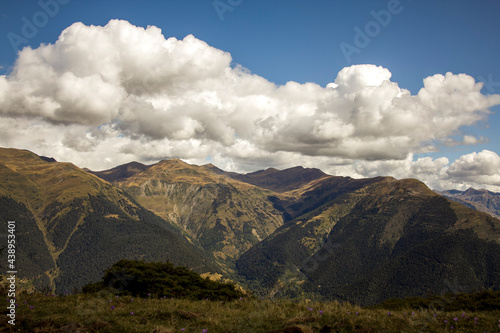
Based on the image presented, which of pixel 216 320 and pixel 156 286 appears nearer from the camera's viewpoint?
pixel 216 320

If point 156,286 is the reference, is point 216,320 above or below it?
above

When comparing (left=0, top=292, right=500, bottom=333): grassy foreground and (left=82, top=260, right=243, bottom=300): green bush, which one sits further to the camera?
(left=82, top=260, right=243, bottom=300): green bush

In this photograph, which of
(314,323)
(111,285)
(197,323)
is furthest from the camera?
(111,285)

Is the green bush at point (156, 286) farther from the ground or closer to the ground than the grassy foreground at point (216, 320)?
closer to the ground

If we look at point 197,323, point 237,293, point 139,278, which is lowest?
point 237,293

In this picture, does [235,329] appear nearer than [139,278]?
Yes

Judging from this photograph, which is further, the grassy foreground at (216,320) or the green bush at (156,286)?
the green bush at (156,286)

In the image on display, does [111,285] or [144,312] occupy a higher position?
[144,312]

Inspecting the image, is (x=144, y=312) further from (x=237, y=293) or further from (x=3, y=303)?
(x=237, y=293)

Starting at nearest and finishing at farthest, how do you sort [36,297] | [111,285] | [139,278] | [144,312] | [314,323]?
[314,323]
[144,312]
[36,297]
[139,278]
[111,285]

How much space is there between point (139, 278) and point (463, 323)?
2439 cm

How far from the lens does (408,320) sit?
1234 cm

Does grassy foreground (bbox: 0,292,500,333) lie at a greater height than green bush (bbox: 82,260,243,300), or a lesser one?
greater

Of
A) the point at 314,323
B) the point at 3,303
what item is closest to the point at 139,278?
the point at 3,303
